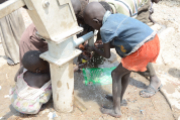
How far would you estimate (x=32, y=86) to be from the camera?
7.02 feet

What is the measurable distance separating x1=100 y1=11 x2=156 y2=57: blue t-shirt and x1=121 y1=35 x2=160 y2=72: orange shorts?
5 centimetres

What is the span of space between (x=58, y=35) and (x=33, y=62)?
1.98 feet

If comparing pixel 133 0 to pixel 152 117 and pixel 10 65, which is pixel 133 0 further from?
pixel 10 65

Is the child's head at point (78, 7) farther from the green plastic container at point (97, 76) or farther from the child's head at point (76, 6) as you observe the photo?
the green plastic container at point (97, 76)

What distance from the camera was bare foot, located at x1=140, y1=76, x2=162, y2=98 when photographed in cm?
264

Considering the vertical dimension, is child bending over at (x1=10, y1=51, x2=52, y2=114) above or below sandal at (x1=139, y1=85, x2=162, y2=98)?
above

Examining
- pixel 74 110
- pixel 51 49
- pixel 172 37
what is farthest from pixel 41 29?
pixel 172 37

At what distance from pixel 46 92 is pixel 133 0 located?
6.25 ft

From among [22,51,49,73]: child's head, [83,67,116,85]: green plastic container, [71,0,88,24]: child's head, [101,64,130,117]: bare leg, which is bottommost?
[83,67,116,85]: green plastic container

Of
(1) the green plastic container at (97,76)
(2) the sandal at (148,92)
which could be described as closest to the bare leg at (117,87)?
(2) the sandal at (148,92)

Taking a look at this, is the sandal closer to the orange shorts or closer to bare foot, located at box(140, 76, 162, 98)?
bare foot, located at box(140, 76, 162, 98)

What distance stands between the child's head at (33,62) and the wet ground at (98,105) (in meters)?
0.58

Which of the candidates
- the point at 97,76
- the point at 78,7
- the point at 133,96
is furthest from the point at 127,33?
the point at 97,76

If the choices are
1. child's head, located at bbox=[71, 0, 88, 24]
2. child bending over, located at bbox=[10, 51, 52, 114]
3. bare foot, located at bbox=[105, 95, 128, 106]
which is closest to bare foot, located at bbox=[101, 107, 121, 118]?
bare foot, located at bbox=[105, 95, 128, 106]
